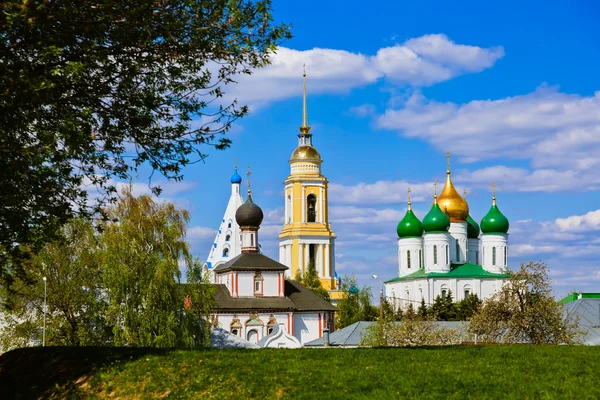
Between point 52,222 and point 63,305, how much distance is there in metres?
23.8

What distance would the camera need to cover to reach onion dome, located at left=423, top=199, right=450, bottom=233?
8875 centimetres

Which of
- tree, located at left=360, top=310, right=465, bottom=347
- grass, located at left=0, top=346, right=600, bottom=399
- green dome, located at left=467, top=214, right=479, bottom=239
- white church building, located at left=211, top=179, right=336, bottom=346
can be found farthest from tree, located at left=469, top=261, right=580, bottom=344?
green dome, located at left=467, top=214, right=479, bottom=239

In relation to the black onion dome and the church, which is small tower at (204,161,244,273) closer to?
the church

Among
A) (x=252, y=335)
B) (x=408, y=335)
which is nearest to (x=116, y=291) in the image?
(x=408, y=335)

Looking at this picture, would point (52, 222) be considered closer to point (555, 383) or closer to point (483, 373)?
point (483, 373)

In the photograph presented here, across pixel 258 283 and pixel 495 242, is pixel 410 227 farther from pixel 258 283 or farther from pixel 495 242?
pixel 258 283

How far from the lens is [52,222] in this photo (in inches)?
686

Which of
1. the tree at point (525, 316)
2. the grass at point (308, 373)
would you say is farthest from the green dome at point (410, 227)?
the grass at point (308, 373)

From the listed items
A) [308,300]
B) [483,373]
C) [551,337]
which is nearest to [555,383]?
[483,373]

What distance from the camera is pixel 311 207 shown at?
295ft

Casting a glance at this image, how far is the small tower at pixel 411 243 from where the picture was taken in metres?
91.7

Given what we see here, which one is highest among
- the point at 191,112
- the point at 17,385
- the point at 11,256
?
the point at 191,112

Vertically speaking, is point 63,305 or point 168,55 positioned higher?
point 168,55

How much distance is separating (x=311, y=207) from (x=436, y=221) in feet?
38.3
